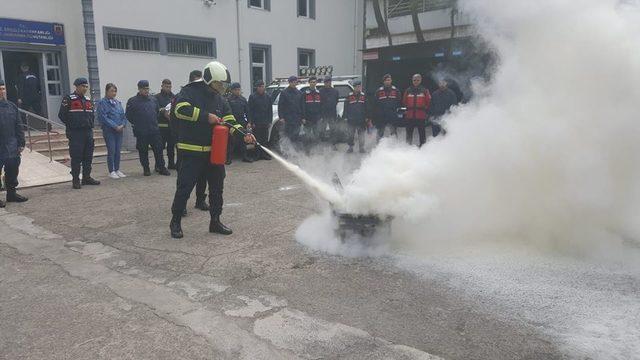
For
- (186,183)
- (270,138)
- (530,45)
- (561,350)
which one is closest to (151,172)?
(270,138)

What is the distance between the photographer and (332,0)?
21141mm

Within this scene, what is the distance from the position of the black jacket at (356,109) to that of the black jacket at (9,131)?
6.60 metres

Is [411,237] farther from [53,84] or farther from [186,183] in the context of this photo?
[53,84]

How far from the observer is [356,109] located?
1114cm

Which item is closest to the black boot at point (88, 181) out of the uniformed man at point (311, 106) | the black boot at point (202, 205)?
the black boot at point (202, 205)

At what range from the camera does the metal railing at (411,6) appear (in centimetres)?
878

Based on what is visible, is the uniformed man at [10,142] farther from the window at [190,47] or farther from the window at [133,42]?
the window at [190,47]

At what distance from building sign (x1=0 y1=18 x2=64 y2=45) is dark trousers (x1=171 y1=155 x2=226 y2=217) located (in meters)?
9.82

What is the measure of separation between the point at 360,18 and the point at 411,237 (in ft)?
62.7

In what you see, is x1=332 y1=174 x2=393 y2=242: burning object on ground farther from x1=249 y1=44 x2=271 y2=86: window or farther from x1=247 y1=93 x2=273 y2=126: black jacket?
x1=249 y1=44 x2=271 y2=86: window

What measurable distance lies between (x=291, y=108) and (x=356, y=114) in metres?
1.57

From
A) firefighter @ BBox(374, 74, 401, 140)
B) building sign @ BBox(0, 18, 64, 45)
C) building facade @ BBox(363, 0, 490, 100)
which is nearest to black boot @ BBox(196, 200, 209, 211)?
building facade @ BBox(363, 0, 490, 100)

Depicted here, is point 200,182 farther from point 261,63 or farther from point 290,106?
point 261,63

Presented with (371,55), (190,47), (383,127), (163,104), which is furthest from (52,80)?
(383,127)
